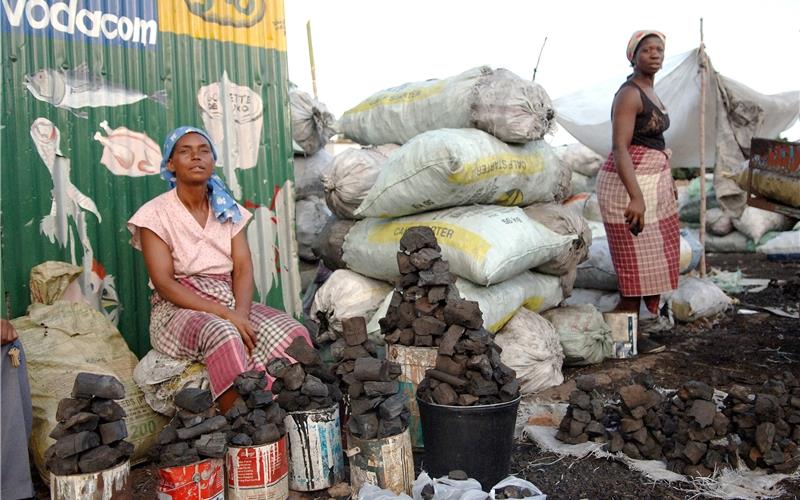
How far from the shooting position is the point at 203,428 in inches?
91.6

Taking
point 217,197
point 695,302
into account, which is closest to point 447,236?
point 217,197

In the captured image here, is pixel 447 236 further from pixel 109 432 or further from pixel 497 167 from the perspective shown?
pixel 109 432

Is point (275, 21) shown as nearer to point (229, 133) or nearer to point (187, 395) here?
point (229, 133)

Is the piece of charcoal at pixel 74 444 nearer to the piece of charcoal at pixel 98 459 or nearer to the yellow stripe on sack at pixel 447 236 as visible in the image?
the piece of charcoal at pixel 98 459

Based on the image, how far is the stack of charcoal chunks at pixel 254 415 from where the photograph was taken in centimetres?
246

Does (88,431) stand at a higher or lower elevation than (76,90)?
lower

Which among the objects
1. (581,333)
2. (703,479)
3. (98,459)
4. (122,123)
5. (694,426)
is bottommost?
(703,479)

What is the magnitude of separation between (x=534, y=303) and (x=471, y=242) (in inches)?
35.7

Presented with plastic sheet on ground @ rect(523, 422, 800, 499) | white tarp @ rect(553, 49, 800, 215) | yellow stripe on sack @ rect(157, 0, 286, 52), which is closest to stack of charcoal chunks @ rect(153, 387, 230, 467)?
plastic sheet on ground @ rect(523, 422, 800, 499)

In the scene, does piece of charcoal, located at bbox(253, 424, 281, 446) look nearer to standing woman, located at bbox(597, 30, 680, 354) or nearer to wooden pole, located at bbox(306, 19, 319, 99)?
standing woman, located at bbox(597, 30, 680, 354)

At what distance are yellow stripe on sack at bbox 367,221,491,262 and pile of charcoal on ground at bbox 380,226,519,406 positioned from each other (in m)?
0.63

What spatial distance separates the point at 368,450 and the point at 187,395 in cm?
69

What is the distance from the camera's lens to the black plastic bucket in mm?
2566

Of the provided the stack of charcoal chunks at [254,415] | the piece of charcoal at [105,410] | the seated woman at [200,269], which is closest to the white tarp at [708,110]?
the seated woman at [200,269]
